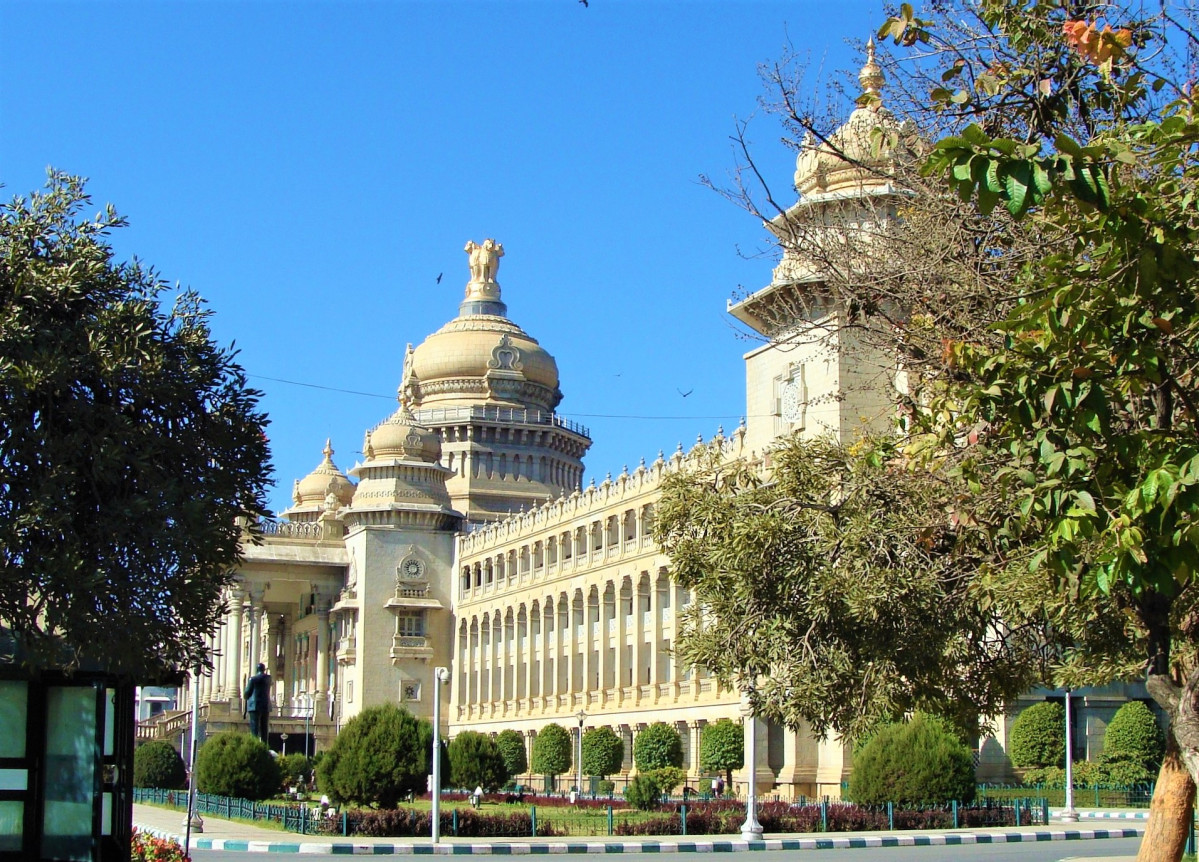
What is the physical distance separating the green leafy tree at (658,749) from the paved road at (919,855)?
2195 cm

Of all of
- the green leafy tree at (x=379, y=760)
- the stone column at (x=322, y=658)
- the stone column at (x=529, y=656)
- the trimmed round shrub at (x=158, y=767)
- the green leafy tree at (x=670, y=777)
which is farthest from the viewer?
the stone column at (x=322, y=658)

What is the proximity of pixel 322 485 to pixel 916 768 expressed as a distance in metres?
72.7

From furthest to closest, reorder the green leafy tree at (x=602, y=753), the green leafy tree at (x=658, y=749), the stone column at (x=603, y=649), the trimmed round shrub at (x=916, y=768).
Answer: the stone column at (x=603, y=649) < the green leafy tree at (x=602, y=753) < the green leafy tree at (x=658, y=749) < the trimmed round shrub at (x=916, y=768)

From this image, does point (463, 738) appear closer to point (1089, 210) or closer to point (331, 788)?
point (331, 788)

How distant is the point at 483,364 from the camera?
317 ft

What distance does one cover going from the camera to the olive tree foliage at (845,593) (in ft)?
58.3

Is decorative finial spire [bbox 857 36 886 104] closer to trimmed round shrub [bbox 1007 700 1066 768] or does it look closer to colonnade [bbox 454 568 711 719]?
trimmed round shrub [bbox 1007 700 1066 768]

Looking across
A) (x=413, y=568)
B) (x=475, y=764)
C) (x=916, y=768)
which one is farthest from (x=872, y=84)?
(x=413, y=568)

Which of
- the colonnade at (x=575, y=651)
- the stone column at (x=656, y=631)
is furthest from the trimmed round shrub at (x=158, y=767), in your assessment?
the stone column at (x=656, y=631)

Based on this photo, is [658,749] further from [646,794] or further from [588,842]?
[588,842]

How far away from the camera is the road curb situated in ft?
92.3

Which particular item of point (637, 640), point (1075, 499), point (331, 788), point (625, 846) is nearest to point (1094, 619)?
point (1075, 499)

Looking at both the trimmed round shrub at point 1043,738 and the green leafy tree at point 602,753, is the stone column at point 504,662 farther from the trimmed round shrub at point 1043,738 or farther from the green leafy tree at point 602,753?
the trimmed round shrub at point 1043,738

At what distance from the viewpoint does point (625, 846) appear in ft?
96.2
